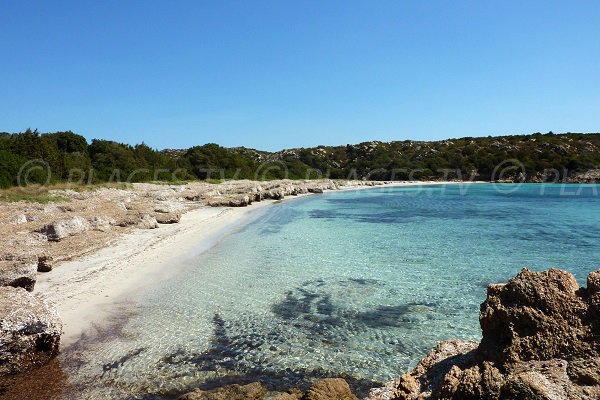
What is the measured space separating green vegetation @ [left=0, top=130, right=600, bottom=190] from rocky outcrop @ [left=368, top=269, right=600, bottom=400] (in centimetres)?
2904

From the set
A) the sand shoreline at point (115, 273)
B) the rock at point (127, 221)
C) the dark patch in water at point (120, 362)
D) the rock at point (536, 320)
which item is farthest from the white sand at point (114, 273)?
Result: the rock at point (536, 320)

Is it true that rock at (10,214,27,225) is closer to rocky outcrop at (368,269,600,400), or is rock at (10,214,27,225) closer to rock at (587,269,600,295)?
rocky outcrop at (368,269,600,400)

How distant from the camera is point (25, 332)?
5.97 metres

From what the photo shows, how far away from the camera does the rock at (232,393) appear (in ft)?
15.8

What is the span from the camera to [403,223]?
2348 centimetres

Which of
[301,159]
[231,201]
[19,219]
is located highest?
[301,159]

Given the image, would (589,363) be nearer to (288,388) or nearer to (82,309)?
(288,388)

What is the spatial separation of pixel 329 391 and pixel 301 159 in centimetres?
9616

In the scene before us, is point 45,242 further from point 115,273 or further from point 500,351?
point 500,351

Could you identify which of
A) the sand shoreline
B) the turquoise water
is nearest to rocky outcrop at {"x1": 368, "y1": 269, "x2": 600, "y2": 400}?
the turquoise water

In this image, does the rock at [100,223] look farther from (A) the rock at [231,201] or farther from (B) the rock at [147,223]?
(A) the rock at [231,201]

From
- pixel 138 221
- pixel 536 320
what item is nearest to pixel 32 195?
pixel 138 221

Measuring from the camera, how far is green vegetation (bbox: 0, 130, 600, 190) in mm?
34469

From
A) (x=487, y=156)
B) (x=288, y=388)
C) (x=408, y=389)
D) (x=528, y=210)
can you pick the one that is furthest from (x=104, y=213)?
(x=487, y=156)
